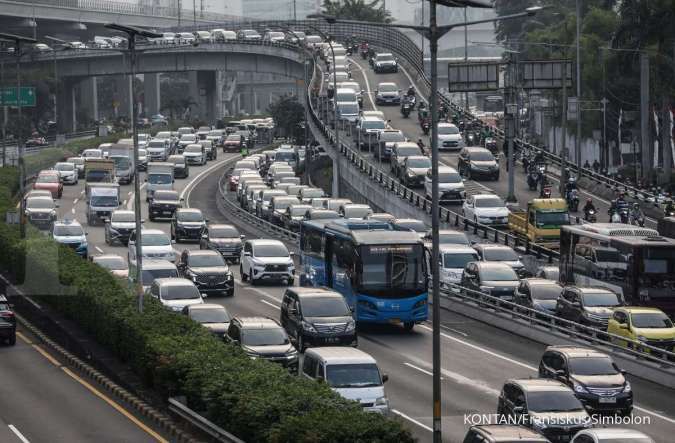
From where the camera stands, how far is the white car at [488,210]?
206ft

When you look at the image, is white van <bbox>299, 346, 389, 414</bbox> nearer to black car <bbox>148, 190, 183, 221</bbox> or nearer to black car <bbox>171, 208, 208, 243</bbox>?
black car <bbox>171, 208, 208, 243</bbox>

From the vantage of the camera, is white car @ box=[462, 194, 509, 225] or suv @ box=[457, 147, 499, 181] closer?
white car @ box=[462, 194, 509, 225]

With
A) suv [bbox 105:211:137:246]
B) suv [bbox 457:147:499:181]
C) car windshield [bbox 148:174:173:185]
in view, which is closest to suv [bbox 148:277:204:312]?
suv [bbox 105:211:137:246]

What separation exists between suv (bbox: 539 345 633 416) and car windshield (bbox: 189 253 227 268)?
1929 centimetres

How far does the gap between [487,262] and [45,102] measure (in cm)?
10714

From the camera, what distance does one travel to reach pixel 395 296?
4050 centimetres

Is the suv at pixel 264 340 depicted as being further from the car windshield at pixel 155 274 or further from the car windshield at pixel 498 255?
the car windshield at pixel 498 255

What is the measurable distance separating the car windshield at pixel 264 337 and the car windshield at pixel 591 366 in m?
7.04

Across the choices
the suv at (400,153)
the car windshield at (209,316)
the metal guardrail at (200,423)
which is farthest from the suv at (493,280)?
the suv at (400,153)

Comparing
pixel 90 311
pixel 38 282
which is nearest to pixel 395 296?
pixel 90 311

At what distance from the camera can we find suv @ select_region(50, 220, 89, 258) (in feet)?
186

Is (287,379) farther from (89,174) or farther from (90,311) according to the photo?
(89,174)

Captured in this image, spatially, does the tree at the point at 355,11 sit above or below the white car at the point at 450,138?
above

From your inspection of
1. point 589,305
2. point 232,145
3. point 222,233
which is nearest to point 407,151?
point 222,233
